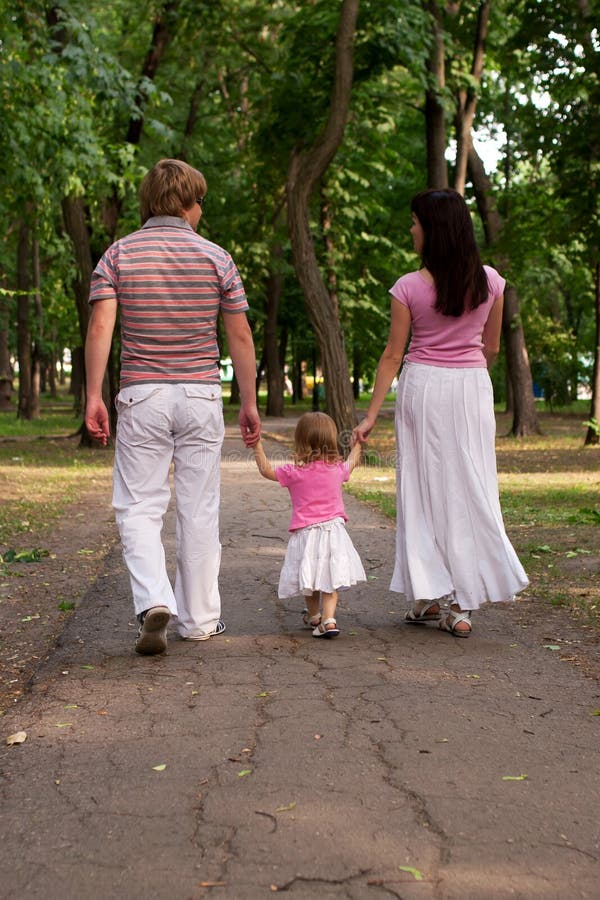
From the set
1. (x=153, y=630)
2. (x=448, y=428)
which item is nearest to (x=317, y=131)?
(x=448, y=428)

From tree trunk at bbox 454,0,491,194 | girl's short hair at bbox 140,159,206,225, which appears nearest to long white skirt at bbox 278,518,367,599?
girl's short hair at bbox 140,159,206,225

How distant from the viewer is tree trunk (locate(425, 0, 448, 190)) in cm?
1883

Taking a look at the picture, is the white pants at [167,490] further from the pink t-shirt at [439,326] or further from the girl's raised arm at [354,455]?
the pink t-shirt at [439,326]

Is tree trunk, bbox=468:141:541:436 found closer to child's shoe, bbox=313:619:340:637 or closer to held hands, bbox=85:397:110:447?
child's shoe, bbox=313:619:340:637

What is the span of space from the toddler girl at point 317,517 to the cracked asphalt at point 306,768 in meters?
0.26

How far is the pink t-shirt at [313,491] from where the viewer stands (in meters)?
5.70

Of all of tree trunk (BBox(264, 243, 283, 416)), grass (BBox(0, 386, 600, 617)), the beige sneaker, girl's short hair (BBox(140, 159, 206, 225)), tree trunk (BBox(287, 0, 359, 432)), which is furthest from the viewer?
tree trunk (BBox(264, 243, 283, 416))

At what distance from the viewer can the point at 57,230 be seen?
1056 inches

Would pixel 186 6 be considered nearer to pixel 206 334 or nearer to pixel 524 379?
pixel 524 379

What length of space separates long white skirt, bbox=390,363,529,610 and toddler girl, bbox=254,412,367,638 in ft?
1.03

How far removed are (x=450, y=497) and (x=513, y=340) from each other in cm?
2062

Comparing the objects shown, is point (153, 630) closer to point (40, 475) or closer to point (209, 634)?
point (209, 634)

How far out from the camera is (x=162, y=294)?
5.27 meters

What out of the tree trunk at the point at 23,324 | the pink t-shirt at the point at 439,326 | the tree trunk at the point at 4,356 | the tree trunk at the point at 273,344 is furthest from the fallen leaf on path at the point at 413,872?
the tree trunk at the point at 4,356
